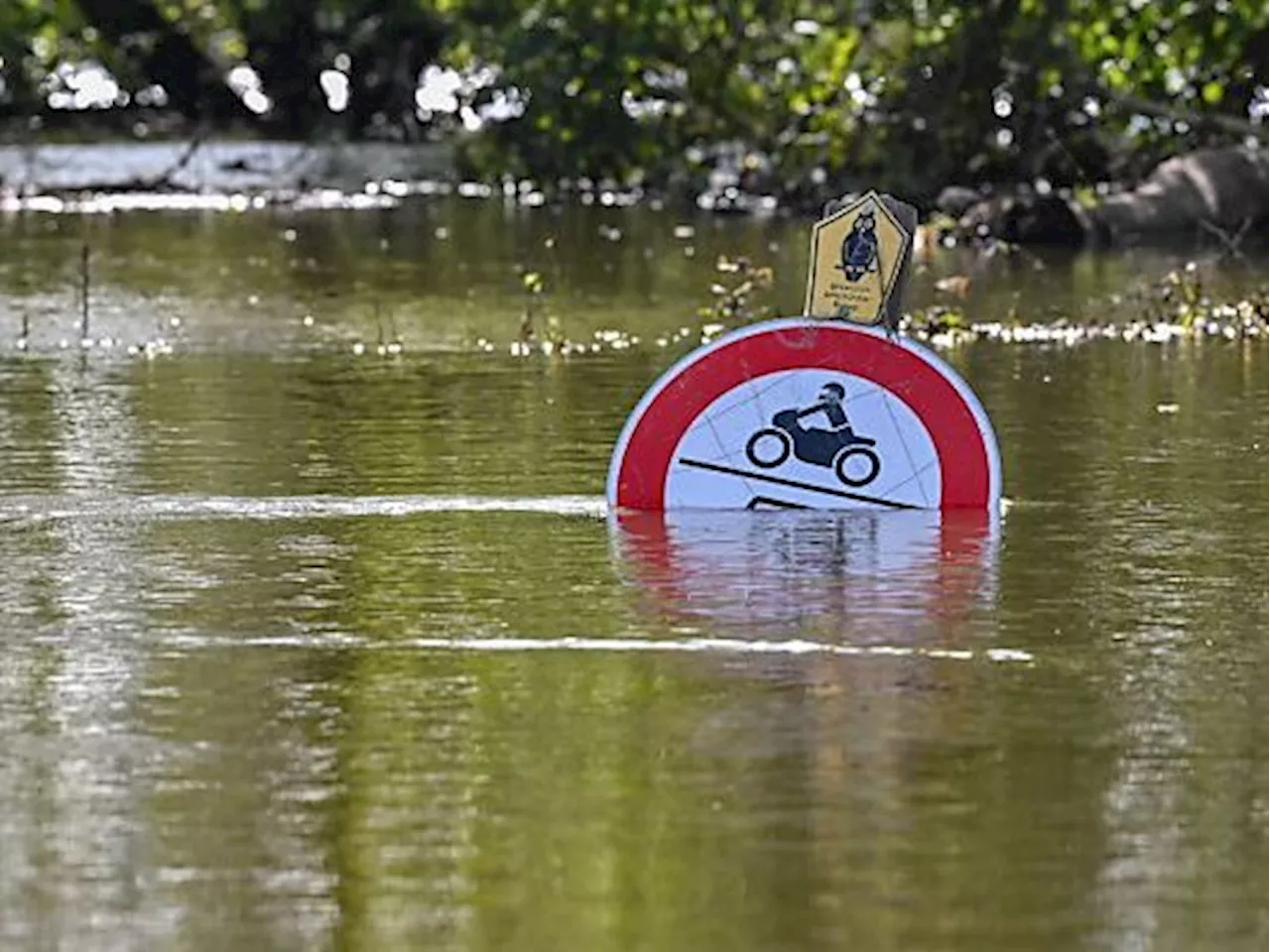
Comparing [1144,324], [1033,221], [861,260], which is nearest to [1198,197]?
[1033,221]

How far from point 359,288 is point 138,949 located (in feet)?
61.2

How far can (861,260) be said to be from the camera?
12266mm

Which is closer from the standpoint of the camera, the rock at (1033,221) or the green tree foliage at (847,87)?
the rock at (1033,221)

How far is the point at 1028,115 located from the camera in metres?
35.0

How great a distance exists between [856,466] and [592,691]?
3.10 metres

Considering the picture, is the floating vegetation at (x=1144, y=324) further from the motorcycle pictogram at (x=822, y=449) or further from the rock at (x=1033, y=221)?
the motorcycle pictogram at (x=822, y=449)

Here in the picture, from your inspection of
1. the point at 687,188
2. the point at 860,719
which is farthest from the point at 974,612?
the point at 687,188

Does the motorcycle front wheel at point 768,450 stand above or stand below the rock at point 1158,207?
below

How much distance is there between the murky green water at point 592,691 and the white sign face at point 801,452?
0.18 meters

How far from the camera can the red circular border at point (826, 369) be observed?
12.4 meters

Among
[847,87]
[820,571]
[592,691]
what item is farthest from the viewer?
[847,87]

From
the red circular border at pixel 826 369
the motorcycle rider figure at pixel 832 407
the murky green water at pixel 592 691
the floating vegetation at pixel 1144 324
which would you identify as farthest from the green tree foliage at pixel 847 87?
the motorcycle rider figure at pixel 832 407

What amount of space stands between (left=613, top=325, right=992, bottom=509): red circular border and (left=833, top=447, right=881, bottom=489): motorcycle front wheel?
8.0 inches

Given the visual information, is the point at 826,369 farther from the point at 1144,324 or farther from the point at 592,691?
the point at 1144,324
